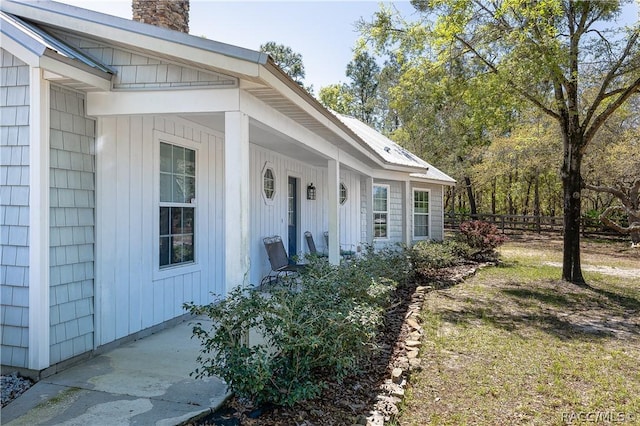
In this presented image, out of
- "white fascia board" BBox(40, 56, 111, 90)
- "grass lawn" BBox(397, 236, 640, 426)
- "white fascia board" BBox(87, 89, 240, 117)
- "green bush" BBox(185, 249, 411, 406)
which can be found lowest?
"grass lawn" BBox(397, 236, 640, 426)

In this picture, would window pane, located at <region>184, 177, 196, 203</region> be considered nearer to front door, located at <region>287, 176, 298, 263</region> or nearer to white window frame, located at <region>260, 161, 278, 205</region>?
Answer: white window frame, located at <region>260, 161, 278, 205</region>

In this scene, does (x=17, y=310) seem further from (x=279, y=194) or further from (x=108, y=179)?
(x=279, y=194)

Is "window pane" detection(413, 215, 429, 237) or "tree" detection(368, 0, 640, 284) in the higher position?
"tree" detection(368, 0, 640, 284)

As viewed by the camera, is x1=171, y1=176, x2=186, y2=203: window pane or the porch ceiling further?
x1=171, y1=176, x2=186, y2=203: window pane

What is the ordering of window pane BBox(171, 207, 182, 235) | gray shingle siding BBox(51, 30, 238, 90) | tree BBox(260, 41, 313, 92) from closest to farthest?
gray shingle siding BBox(51, 30, 238, 90), window pane BBox(171, 207, 182, 235), tree BBox(260, 41, 313, 92)

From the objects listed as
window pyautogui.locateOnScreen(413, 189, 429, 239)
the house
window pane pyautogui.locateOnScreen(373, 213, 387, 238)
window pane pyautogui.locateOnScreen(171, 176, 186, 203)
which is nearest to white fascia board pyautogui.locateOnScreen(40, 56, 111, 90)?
the house

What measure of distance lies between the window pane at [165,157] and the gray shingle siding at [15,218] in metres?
1.61

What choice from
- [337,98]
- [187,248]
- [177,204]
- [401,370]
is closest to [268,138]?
[177,204]

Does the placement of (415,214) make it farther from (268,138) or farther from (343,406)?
(343,406)

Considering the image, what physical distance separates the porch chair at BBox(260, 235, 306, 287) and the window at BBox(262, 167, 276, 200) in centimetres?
82

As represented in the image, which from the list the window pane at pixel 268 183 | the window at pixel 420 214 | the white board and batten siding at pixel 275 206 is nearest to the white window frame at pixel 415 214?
the window at pixel 420 214

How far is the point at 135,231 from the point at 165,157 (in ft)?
3.38

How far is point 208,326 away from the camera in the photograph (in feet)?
17.8

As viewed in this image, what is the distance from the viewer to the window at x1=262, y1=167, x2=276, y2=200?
8.09 meters
